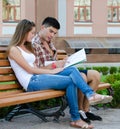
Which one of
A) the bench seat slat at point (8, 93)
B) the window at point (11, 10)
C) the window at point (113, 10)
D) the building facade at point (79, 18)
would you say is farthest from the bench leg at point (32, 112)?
the window at point (113, 10)

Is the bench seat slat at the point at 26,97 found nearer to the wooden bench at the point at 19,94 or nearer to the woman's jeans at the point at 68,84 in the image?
the wooden bench at the point at 19,94

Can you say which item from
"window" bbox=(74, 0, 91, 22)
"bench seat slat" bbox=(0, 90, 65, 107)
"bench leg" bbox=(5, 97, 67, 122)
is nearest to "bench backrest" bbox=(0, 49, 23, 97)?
"bench leg" bbox=(5, 97, 67, 122)

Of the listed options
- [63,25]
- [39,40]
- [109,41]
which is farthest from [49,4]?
[39,40]

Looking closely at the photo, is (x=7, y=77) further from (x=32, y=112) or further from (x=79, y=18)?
(x=79, y=18)

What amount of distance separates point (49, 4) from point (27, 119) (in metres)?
20.3

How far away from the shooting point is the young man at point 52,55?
6.25 m

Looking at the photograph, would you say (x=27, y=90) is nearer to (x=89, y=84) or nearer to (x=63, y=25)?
(x=89, y=84)

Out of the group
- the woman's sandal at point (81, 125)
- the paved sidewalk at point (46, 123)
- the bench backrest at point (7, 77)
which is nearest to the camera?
the woman's sandal at point (81, 125)

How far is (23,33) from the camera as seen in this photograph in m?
6.27

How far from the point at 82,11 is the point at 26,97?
23337 mm

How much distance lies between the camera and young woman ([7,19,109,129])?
591cm

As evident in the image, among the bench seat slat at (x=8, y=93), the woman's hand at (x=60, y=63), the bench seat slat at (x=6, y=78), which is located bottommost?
the bench seat slat at (x=8, y=93)

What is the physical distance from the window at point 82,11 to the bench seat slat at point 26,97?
22.5 meters

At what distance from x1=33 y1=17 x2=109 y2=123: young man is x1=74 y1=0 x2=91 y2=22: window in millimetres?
21819
